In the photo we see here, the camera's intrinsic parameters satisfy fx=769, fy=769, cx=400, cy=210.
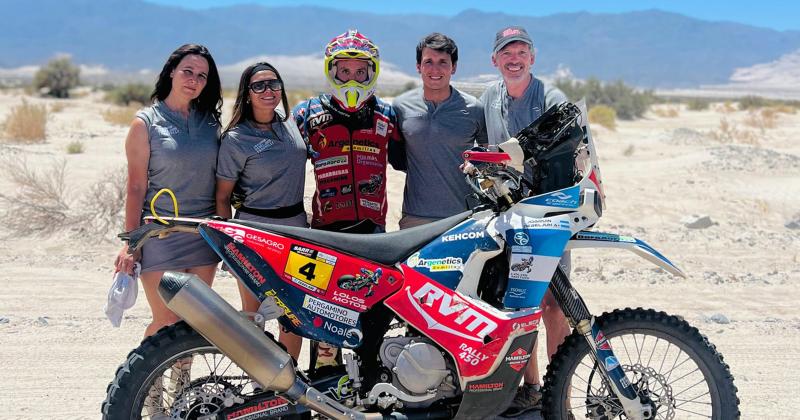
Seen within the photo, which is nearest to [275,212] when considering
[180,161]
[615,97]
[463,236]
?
[180,161]

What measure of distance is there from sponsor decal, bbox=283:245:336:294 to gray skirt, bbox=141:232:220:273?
837 mm

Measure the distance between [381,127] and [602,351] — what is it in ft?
5.88

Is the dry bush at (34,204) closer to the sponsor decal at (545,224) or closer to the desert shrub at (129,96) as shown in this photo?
the sponsor decal at (545,224)

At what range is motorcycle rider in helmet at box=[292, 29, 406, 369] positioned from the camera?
4344 mm

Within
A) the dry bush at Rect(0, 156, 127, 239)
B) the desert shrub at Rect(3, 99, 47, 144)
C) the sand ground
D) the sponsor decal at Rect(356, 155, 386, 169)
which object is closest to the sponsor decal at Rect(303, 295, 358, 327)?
the sponsor decal at Rect(356, 155, 386, 169)

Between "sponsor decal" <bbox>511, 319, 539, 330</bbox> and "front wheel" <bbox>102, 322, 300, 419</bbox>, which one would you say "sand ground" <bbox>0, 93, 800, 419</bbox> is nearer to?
"front wheel" <bbox>102, 322, 300, 419</bbox>

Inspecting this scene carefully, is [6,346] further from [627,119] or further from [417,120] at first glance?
→ [627,119]

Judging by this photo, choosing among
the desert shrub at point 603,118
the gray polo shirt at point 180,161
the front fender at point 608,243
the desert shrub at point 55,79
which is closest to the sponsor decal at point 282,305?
the gray polo shirt at point 180,161

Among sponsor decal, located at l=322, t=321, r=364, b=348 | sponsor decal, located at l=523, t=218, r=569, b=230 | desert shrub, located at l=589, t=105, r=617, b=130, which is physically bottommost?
desert shrub, located at l=589, t=105, r=617, b=130

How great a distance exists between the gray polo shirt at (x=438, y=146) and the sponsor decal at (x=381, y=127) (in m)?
0.16

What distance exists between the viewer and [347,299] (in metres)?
3.40

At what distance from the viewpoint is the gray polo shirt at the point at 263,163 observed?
409 centimetres

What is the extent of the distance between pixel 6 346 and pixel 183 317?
2.70 m

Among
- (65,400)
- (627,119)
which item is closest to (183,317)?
(65,400)
